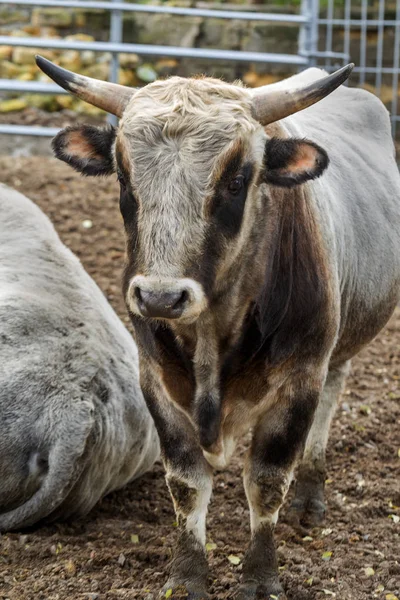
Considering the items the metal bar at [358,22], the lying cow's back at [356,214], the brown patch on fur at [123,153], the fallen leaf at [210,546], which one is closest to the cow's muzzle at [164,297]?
the brown patch on fur at [123,153]

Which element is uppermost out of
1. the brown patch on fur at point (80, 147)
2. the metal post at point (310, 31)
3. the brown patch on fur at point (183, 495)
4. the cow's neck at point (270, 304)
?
the brown patch on fur at point (80, 147)

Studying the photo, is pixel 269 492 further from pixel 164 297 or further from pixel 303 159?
pixel 303 159

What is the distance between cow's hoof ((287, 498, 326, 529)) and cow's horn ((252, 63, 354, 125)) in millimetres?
2322

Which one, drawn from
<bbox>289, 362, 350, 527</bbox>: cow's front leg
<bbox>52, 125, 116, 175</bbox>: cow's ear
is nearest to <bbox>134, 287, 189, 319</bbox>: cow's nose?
<bbox>52, 125, 116, 175</bbox>: cow's ear

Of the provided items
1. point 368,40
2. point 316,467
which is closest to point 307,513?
point 316,467

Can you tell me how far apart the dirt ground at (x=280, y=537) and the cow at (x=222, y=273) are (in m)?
0.24

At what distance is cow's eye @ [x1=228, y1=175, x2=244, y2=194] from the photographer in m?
4.05

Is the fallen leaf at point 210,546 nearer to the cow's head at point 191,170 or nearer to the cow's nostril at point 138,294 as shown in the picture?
the cow's head at point 191,170

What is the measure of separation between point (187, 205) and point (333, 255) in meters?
1.13

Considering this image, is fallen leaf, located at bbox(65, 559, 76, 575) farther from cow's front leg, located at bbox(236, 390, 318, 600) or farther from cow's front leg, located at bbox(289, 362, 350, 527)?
cow's front leg, located at bbox(289, 362, 350, 527)

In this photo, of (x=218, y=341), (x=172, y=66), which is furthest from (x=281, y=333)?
(x=172, y=66)

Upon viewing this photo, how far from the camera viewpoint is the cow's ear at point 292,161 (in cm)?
428

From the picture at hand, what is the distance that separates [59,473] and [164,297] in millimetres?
1651

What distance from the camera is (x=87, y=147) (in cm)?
453
